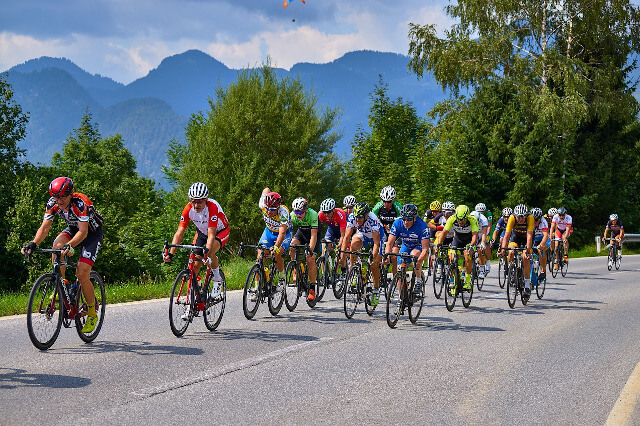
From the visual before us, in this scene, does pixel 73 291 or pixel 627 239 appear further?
pixel 627 239

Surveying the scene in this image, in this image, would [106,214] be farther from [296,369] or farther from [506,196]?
[296,369]

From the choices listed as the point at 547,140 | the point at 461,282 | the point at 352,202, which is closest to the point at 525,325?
the point at 461,282

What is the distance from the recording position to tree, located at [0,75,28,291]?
133 ft

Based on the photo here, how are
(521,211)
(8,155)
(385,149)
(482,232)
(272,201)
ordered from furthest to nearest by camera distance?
(8,155) < (385,149) < (482,232) < (521,211) < (272,201)

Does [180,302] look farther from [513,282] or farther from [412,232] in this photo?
[513,282]

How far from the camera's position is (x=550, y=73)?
34.2 meters

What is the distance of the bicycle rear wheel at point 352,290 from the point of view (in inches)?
386

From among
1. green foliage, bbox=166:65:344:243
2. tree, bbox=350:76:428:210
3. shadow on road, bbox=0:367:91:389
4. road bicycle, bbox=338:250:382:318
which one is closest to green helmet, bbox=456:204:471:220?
road bicycle, bbox=338:250:382:318

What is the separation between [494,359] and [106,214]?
3693 centimetres

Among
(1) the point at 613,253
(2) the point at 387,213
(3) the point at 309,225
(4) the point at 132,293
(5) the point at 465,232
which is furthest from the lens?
(1) the point at 613,253

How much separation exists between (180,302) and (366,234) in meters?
3.40

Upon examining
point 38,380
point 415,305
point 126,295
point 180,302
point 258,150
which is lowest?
point 38,380

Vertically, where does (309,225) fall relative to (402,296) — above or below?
above

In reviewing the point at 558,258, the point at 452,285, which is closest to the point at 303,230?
the point at 452,285
